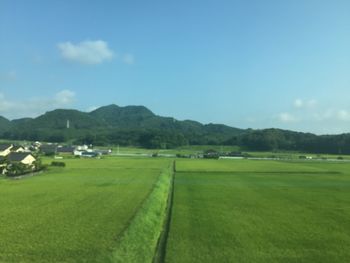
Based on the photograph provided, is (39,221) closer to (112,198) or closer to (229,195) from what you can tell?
(112,198)

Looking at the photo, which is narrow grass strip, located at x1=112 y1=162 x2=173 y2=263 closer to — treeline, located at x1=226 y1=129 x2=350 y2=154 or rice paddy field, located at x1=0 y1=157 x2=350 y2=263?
rice paddy field, located at x1=0 y1=157 x2=350 y2=263

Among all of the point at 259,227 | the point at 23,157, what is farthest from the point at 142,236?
the point at 23,157

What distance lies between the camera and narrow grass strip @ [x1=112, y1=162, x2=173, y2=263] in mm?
12883

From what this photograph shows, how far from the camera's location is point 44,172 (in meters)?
47.6

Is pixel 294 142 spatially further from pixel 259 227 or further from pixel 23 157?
pixel 259 227

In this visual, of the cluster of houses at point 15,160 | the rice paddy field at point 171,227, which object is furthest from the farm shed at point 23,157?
the rice paddy field at point 171,227

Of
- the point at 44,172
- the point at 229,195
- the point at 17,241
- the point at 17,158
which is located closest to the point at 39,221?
the point at 17,241

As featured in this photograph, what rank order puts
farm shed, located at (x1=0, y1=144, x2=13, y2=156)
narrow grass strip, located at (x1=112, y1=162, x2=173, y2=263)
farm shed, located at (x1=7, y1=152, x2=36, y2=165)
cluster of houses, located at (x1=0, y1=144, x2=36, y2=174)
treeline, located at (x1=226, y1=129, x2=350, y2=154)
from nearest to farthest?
1. narrow grass strip, located at (x1=112, y1=162, x2=173, y2=263)
2. cluster of houses, located at (x1=0, y1=144, x2=36, y2=174)
3. farm shed, located at (x1=7, y1=152, x2=36, y2=165)
4. farm shed, located at (x1=0, y1=144, x2=13, y2=156)
5. treeline, located at (x1=226, y1=129, x2=350, y2=154)

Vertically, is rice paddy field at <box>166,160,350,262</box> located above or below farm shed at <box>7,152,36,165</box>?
below

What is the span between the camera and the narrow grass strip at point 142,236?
42.3 feet

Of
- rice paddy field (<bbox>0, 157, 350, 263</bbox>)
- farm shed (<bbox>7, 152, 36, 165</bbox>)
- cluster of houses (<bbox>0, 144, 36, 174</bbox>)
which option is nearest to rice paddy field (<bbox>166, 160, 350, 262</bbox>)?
rice paddy field (<bbox>0, 157, 350, 263</bbox>)

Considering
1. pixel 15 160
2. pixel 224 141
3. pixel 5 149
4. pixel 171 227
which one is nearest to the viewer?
pixel 171 227

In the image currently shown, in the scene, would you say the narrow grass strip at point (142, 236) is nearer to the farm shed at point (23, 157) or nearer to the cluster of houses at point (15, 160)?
the cluster of houses at point (15, 160)

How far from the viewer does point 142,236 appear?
1538 cm
